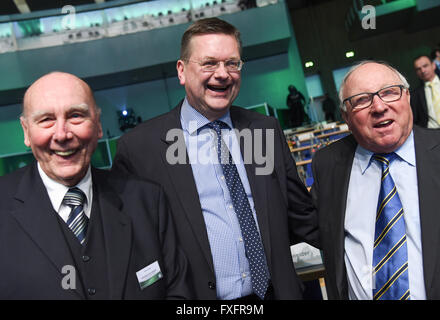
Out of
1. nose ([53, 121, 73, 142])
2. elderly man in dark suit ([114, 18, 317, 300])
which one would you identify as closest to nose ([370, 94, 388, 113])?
elderly man in dark suit ([114, 18, 317, 300])

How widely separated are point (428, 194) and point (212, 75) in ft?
2.94

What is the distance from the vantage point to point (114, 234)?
43.5 inches

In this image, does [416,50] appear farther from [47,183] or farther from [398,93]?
[47,183]

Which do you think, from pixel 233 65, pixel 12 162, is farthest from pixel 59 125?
pixel 12 162

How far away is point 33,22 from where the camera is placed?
10703 millimetres

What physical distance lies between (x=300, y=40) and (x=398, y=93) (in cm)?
1414

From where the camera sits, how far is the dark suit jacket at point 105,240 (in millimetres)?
977

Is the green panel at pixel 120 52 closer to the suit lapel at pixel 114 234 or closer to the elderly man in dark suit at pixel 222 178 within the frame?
the elderly man in dark suit at pixel 222 178

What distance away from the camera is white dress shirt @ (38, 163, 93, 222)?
109 cm

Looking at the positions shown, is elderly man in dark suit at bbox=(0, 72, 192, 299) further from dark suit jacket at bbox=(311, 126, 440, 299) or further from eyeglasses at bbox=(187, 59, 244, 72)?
dark suit jacket at bbox=(311, 126, 440, 299)

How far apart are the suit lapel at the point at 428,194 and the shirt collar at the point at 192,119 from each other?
0.75 meters
